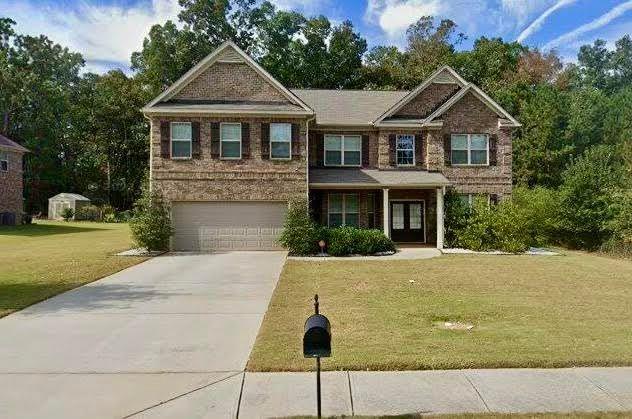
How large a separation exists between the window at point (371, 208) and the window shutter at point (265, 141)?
5.35 meters

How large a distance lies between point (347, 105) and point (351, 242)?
28.8 ft

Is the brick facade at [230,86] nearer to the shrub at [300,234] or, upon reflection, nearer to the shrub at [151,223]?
the shrub at [151,223]

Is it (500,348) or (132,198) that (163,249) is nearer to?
(500,348)

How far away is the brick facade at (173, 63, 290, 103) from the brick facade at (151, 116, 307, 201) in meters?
0.94

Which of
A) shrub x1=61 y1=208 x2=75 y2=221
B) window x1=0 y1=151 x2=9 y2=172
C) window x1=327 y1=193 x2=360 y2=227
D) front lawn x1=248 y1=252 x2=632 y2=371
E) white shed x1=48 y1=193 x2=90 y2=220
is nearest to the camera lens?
front lawn x1=248 y1=252 x2=632 y2=371

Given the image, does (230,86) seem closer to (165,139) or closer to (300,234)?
(165,139)

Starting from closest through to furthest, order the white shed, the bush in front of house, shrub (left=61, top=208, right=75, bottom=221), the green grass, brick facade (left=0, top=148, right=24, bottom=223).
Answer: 1. the green grass
2. the bush in front of house
3. brick facade (left=0, top=148, right=24, bottom=223)
4. shrub (left=61, top=208, right=75, bottom=221)
5. the white shed

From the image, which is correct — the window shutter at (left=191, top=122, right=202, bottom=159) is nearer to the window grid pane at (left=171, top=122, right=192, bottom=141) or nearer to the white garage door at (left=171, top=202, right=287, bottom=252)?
the window grid pane at (left=171, top=122, right=192, bottom=141)

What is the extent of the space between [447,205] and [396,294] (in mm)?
12809

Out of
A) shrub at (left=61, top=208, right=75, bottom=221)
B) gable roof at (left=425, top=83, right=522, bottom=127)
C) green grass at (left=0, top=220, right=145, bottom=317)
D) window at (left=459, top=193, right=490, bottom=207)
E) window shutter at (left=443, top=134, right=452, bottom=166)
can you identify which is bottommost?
green grass at (left=0, top=220, right=145, bottom=317)

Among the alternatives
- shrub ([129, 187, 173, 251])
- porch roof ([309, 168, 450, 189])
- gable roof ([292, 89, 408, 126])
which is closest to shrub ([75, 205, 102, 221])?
gable roof ([292, 89, 408, 126])

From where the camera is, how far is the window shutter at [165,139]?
21.6 metres

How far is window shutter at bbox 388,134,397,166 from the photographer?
954 inches

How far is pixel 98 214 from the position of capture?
164 feet
